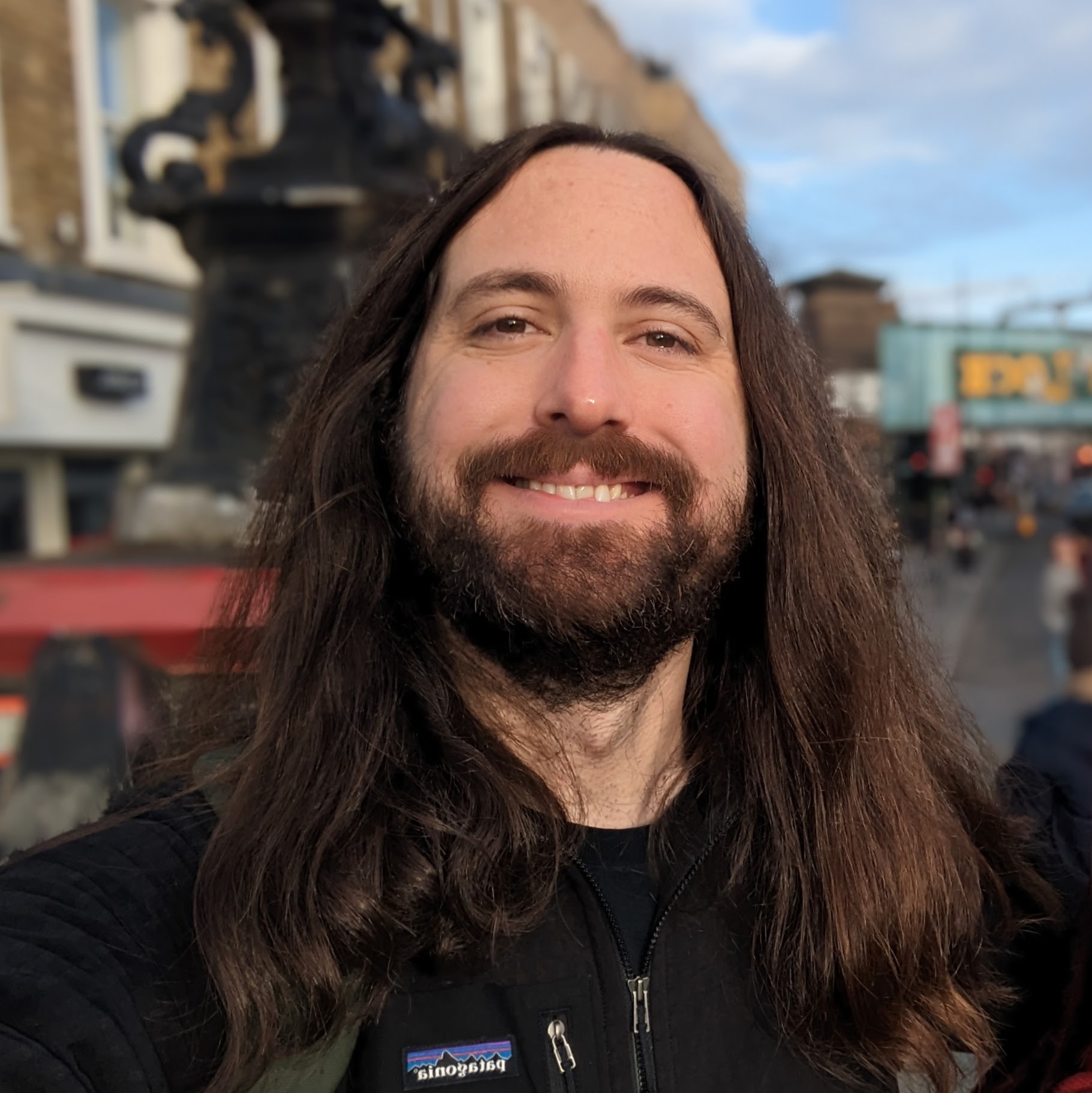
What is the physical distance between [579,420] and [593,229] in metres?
0.33

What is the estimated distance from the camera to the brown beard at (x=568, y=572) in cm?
140

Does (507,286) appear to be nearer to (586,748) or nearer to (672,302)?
(672,302)

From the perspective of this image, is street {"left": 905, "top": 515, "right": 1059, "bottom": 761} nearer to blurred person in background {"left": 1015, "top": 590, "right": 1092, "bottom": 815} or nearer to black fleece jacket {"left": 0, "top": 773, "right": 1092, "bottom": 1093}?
blurred person in background {"left": 1015, "top": 590, "right": 1092, "bottom": 815}

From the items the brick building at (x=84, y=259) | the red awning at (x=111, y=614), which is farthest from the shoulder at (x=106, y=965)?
the brick building at (x=84, y=259)

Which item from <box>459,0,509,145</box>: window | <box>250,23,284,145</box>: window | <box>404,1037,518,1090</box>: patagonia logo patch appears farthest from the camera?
<box>459,0,509,145</box>: window

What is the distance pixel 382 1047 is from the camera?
3.98 ft

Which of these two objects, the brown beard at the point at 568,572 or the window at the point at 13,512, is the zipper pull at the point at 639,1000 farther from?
the window at the point at 13,512

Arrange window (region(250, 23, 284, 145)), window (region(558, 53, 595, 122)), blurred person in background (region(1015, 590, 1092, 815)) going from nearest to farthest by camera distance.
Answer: blurred person in background (region(1015, 590, 1092, 815)) → window (region(558, 53, 595, 122)) → window (region(250, 23, 284, 145))

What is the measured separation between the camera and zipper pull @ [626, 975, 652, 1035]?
1254 millimetres

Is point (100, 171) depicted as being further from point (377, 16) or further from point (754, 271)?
point (754, 271)

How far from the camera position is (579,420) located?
1.42 metres

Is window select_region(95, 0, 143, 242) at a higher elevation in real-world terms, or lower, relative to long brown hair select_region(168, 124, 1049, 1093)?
higher

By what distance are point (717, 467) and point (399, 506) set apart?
1.57 feet

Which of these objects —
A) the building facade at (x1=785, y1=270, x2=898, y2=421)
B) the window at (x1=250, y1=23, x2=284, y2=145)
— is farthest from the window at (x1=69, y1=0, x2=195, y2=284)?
the building facade at (x1=785, y1=270, x2=898, y2=421)
